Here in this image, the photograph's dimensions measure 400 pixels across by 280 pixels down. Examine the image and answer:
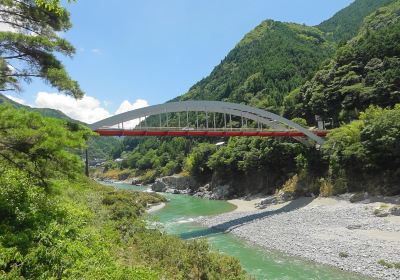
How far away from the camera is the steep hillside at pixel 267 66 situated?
252ft

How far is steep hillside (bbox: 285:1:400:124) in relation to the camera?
3969cm

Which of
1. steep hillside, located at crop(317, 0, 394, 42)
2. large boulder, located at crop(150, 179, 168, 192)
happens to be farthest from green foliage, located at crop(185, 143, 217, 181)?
steep hillside, located at crop(317, 0, 394, 42)

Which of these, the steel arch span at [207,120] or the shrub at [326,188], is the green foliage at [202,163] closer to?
the steel arch span at [207,120]

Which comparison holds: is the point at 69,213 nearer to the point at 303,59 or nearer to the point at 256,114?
the point at 256,114

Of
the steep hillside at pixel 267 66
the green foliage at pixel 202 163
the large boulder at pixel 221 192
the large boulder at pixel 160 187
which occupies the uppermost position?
the steep hillside at pixel 267 66

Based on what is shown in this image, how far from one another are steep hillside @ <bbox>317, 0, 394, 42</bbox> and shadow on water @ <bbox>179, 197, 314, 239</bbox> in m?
96.8

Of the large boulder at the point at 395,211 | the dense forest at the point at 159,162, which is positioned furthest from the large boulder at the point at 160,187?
the large boulder at the point at 395,211

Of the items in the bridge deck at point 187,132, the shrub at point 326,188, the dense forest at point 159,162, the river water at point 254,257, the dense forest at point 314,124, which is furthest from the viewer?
the shrub at point 326,188

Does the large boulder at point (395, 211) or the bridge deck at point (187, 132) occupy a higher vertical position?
the bridge deck at point (187, 132)

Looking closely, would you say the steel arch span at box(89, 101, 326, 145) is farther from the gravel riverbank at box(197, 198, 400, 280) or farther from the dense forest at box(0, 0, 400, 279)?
the gravel riverbank at box(197, 198, 400, 280)

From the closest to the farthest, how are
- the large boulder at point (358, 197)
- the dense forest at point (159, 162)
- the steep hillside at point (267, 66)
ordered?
the dense forest at point (159, 162), the large boulder at point (358, 197), the steep hillside at point (267, 66)

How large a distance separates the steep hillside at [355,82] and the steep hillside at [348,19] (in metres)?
71.8

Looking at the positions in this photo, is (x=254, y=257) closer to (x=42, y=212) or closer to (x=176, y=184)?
(x=42, y=212)

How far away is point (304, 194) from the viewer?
34656 millimetres
